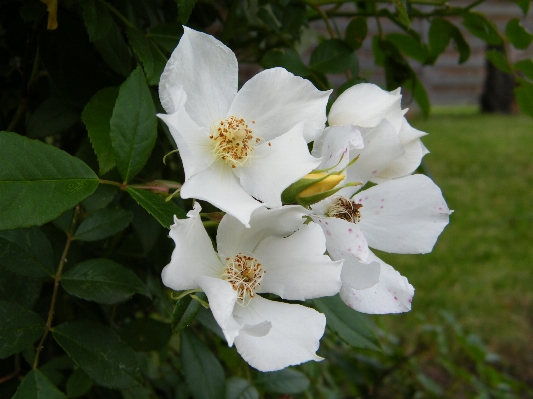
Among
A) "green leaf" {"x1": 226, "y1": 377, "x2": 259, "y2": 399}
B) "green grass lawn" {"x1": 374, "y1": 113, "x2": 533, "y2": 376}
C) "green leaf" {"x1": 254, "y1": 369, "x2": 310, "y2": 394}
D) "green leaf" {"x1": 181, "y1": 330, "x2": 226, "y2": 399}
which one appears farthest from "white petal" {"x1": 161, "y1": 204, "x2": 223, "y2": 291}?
"green grass lawn" {"x1": 374, "y1": 113, "x2": 533, "y2": 376}

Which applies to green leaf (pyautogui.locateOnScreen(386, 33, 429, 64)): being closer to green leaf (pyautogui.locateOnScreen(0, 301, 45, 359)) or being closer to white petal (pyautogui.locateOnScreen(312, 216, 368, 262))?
white petal (pyautogui.locateOnScreen(312, 216, 368, 262))

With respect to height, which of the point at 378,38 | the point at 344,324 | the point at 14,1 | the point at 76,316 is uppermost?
the point at 14,1

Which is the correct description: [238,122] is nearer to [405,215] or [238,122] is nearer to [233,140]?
[233,140]

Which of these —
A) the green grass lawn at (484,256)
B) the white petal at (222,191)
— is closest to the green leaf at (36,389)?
the white petal at (222,191)

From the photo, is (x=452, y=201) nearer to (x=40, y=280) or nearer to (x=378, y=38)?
(x=378, y=38)

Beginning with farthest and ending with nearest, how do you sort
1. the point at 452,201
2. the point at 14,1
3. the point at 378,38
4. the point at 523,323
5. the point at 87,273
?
1. the point at 452,201
2. the point at 523,323
3. the point at 378,38
4. the point at 14,1
5. the point at 87,273

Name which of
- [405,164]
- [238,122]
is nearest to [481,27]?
[405,164]

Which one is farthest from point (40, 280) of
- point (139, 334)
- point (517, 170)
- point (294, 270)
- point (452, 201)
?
point (517, 170)
